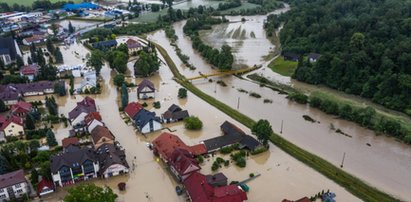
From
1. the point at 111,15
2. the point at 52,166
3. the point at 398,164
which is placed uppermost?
the point at 111,15

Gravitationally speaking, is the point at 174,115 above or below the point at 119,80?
below

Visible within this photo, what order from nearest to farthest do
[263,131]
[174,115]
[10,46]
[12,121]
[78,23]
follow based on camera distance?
[263,131], [12,121], [174,115], [10,46], [78,23]

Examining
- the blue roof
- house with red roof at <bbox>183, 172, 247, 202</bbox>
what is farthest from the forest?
the blue roof

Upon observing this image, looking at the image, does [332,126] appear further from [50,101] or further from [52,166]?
[50,101]

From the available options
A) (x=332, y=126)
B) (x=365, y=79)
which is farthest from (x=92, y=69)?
(x=365, y=79)

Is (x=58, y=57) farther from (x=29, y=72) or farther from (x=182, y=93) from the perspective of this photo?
(x=182, y=93)

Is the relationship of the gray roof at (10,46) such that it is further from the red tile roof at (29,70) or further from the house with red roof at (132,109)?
the house with red roof at (132,109)

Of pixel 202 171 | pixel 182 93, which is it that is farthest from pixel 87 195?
pixel 182 93
